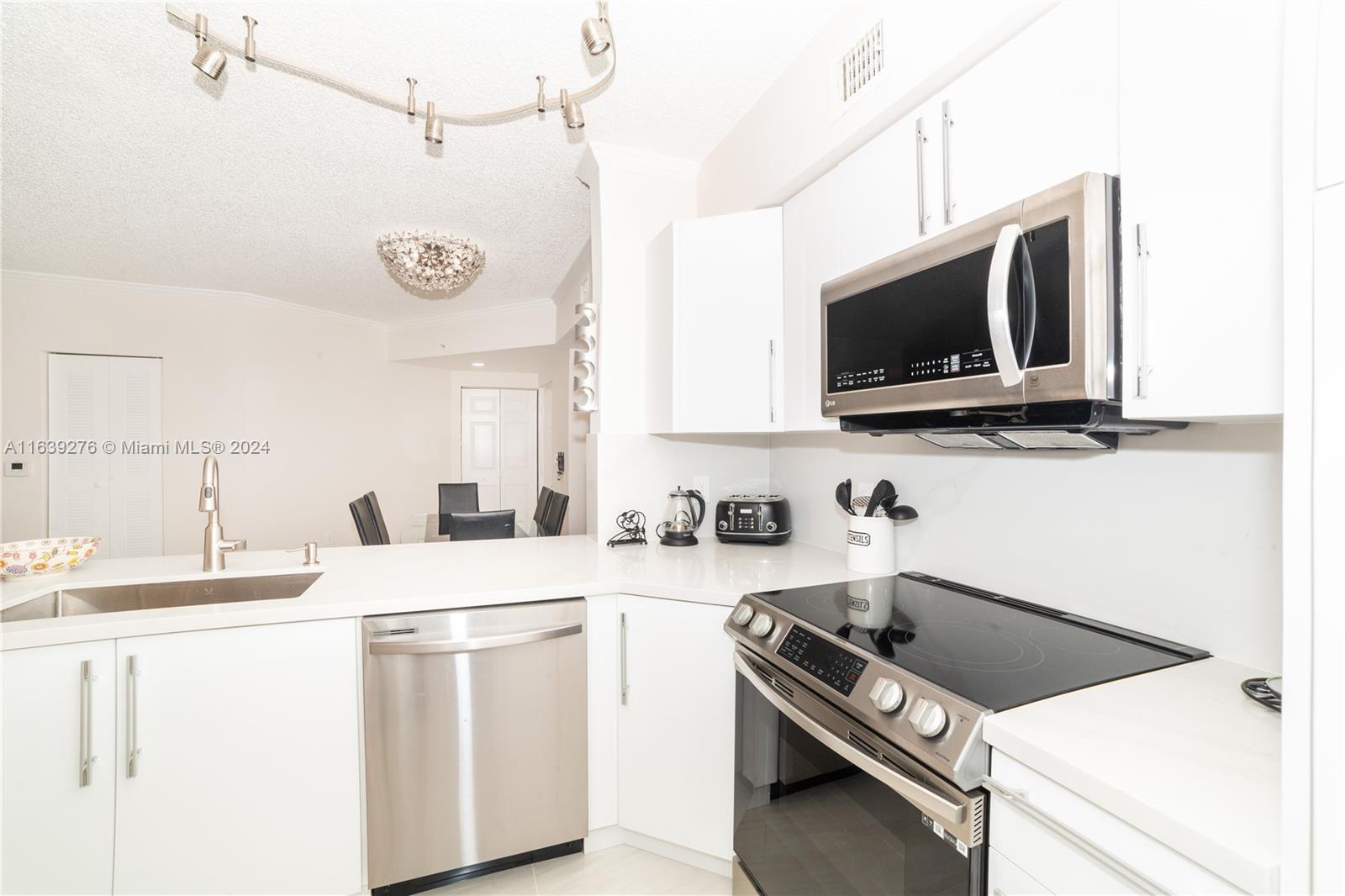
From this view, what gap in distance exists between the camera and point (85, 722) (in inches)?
52.1

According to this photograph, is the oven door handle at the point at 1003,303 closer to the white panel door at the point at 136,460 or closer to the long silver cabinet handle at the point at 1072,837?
the long silver cabinet handle at the point at 1072,837

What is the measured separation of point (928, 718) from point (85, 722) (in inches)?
70.7

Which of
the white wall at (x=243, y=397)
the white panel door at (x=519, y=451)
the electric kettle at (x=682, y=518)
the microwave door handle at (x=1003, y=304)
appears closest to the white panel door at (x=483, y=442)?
the white panel door at (x=519, y=451)

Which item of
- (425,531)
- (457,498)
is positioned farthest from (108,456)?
(457,498)

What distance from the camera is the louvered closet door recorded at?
418 cm

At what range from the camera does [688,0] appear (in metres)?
1.55

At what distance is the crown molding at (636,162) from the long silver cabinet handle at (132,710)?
→ 84.8 inches

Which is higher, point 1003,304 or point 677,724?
point 1003,304

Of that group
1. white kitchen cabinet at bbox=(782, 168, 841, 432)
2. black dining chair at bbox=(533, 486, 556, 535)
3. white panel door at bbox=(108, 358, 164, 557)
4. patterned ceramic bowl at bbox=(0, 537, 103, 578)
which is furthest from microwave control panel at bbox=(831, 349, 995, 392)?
white panel door at bbox=(108, 358, 164, 557)

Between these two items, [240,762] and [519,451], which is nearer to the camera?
[240,762]

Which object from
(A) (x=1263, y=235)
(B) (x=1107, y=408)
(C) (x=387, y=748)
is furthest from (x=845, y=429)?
(C) (x=387, y=748)

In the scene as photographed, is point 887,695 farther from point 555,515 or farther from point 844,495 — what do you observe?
point 555,515

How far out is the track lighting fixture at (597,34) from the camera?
1.19m

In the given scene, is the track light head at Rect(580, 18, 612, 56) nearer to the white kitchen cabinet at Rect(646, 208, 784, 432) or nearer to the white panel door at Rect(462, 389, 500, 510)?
the white kitchen cabinet at Rect(646, 208, 784, 432)
